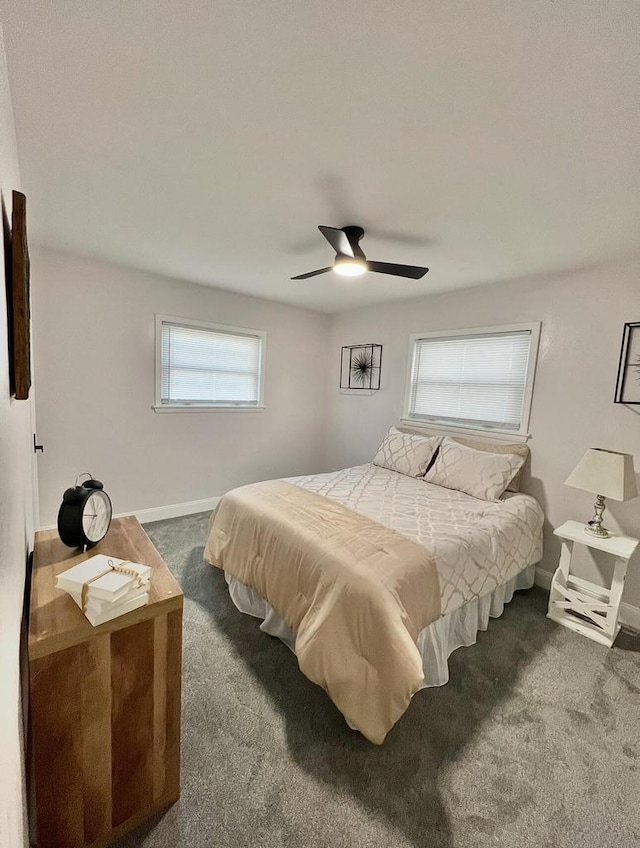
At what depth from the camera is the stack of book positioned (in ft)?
3.38

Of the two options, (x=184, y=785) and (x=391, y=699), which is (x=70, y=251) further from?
(x=391, y=699)

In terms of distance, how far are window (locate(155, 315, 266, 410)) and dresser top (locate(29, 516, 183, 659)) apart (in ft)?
7.25

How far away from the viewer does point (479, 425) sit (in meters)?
3.35

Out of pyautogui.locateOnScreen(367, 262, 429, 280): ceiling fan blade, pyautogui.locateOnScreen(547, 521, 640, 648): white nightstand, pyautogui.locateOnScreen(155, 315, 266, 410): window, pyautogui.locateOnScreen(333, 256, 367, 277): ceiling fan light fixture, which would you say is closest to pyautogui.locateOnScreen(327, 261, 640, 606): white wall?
pyautogui.locateOnScreen(547, 521, 640, 648): white nightstand

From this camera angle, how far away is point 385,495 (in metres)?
2.72

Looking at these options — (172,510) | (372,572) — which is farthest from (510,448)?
(172,510)

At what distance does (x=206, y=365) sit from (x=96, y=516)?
8.53 ft

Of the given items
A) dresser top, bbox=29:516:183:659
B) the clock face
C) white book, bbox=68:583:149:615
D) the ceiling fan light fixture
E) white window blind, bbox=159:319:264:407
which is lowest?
dresser top, bbox=29:516:183:659

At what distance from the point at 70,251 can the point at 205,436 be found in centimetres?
195

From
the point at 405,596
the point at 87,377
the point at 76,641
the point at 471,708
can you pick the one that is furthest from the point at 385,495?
the point at 87,377

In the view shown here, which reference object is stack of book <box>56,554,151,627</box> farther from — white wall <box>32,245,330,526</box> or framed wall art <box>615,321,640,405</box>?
framed wall art <box>615,321,640,405</box>

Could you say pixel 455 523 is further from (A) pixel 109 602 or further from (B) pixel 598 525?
(A) pixel 109 602

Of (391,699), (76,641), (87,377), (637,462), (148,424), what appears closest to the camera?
(76,641)

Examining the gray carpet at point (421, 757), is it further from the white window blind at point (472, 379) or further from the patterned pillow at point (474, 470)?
the white window blind at point (472, 379)
